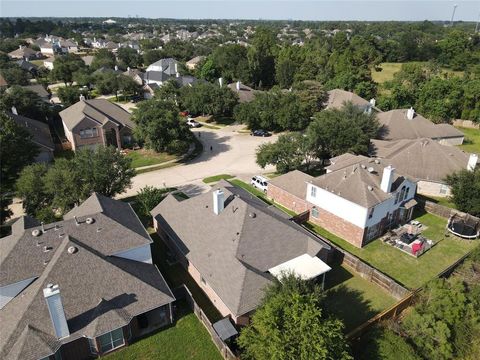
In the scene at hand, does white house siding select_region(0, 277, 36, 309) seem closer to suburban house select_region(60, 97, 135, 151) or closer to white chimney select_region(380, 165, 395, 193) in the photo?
white chimney select_region(380, 165, 395, 193)

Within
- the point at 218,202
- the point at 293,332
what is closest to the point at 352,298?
the point at 293,332

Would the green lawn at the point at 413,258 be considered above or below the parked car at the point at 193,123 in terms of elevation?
below

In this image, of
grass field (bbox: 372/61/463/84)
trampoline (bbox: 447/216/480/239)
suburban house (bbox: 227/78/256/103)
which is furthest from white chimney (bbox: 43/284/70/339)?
grass field (bbox: 372/61/463/84)

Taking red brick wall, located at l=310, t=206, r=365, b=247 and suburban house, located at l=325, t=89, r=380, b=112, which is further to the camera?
suburban house, located at l=325, t=89, r=380, b=112

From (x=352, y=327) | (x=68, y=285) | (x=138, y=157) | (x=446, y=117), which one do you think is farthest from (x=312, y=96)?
(x=68, y=285)

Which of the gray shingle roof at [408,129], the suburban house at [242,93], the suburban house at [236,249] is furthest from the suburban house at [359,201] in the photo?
the suburban house at [242,93]

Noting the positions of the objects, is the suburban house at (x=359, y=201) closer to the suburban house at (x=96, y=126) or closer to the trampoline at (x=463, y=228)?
the trampoline at (x=463, y=228)

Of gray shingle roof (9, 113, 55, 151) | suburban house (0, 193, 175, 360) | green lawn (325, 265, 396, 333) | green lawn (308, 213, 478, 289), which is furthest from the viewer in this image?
gray shingle roof (9, 113, 55, 151)
